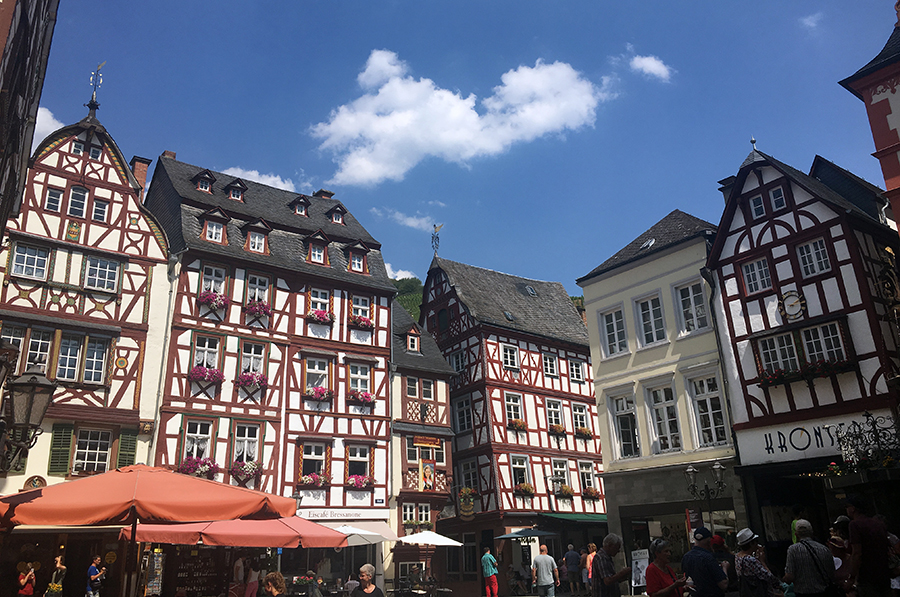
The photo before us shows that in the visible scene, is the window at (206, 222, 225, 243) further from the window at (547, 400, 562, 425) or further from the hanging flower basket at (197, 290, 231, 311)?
the window at (547, 400, 562, 425)

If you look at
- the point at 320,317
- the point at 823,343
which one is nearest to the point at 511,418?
the point at 320,317

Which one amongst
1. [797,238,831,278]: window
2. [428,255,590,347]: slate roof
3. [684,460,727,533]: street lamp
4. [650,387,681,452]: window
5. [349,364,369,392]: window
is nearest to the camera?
[684,460,727,533]: street lamp

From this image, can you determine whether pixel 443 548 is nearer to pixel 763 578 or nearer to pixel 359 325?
pixel 359 325

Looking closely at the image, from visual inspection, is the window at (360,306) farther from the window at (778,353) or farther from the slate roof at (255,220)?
the window at (778,353)

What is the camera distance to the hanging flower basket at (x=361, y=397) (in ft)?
87.4

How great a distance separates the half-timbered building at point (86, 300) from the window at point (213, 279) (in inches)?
57.3

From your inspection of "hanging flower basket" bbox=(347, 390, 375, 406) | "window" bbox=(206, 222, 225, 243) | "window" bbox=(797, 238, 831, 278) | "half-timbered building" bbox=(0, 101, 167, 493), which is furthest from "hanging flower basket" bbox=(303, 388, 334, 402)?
"window" bbox=(797, 238, 831, 278)

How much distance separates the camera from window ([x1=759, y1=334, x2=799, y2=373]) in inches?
750

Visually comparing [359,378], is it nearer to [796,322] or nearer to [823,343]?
[796,322]

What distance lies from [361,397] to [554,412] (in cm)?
1114

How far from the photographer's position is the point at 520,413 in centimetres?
3247

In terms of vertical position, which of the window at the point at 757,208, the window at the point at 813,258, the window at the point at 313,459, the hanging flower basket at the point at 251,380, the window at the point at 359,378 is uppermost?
the window at the point at 757,208

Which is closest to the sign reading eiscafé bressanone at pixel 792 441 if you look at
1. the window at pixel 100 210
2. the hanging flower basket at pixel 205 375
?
the hanging flower basket at pixel 205 375

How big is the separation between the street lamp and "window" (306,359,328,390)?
43.3ft
